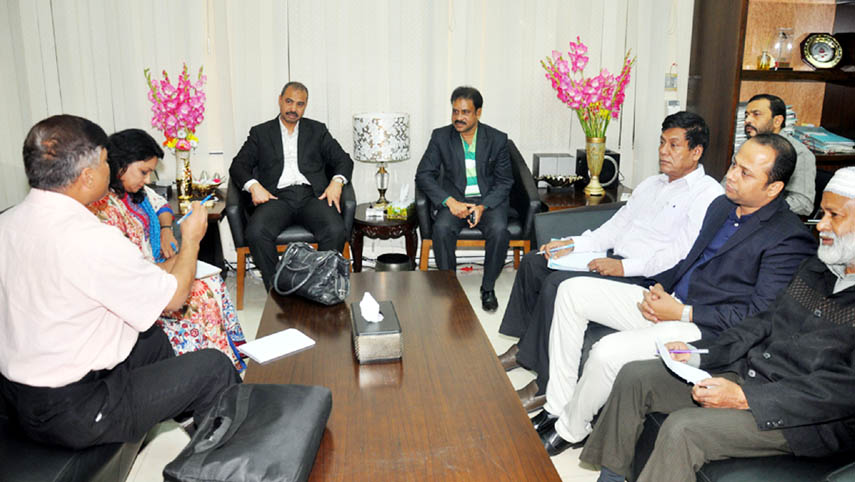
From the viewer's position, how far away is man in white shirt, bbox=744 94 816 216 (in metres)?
3.37

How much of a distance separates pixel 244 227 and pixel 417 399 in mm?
2382

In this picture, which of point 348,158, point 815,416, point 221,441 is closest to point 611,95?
point 348,158

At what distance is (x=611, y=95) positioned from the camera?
4.34 meters

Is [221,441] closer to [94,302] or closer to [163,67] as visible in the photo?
[94,302]

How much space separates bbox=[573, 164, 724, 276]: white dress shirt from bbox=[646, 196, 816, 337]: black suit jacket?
334mm

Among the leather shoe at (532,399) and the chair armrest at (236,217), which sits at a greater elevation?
the chair armrest at (236,217)

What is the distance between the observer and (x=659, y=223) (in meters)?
2.95

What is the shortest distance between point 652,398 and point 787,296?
529mm

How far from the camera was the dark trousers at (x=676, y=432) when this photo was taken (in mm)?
1846

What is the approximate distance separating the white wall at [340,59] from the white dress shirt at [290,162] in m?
0.37

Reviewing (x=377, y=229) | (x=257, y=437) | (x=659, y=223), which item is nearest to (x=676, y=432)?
(x=257, y=437)

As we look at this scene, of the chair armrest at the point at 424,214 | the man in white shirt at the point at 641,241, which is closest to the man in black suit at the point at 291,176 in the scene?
the chair armrest at the point at 424,214

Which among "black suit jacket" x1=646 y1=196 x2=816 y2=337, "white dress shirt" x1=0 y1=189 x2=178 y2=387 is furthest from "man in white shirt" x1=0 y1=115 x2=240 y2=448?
"black suit jacket" x1=646 y1=196 x2=816 y2=337

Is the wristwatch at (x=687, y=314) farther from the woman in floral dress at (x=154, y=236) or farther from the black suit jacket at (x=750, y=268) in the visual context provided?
the woman in floral dress at (x=154, y=236)
